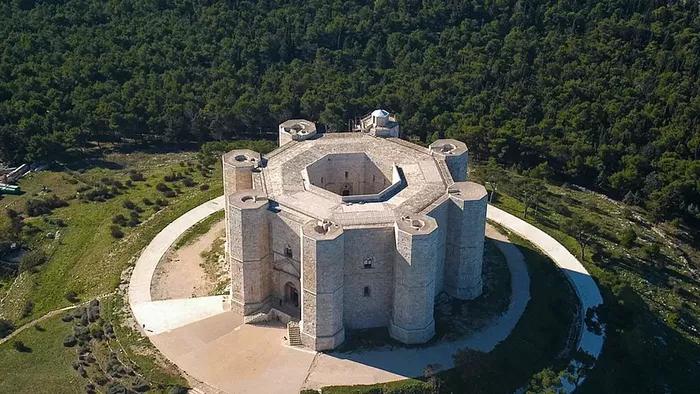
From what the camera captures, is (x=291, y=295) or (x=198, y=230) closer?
(x=291, y=295)

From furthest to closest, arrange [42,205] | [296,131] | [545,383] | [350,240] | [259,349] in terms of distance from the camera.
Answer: [42,205] < [296,131] < [259,349] < [350,240] < [545,383]

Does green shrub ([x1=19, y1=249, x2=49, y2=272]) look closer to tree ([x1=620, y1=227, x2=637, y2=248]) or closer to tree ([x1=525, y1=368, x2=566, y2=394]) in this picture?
tree ([x1=525, y1=368, x2=566, y2=394])

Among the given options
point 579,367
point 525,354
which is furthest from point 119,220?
point 579,367

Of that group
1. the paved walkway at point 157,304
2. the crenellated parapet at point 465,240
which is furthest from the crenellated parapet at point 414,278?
the paved walkway at point 157,304

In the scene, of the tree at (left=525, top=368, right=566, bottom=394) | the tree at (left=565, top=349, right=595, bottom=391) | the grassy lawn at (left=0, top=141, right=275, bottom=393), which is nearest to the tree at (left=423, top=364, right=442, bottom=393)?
the tree at (left=525, top=368, right=566, bottom=394)

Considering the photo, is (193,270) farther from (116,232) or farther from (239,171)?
(116,232)

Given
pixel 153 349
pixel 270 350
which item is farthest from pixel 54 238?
pixel 270 350

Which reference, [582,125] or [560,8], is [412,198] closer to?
[582,125]
